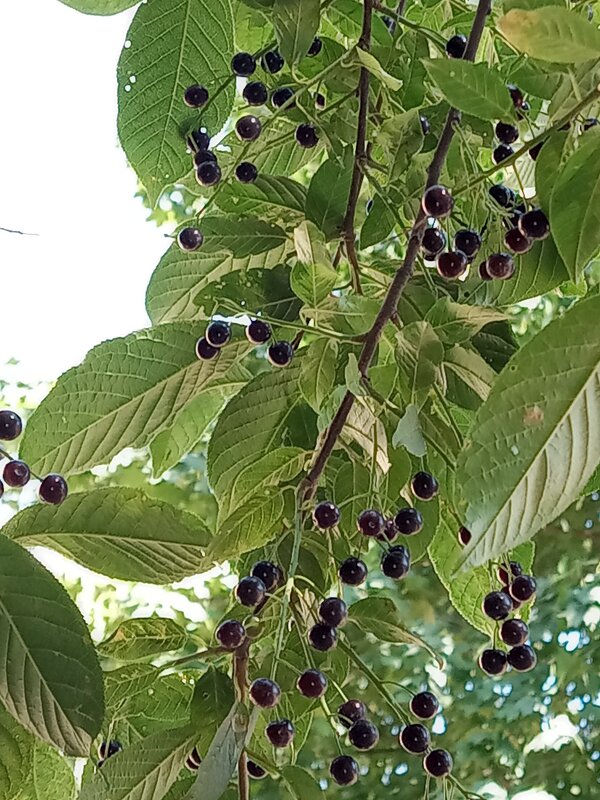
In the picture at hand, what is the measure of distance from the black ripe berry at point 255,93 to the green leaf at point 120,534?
234 mm

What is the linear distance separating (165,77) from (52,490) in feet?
0.86

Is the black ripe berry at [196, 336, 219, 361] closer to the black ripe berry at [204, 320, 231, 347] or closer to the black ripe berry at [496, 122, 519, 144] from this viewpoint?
the black ripe berry at [204, 320, 231, 347]

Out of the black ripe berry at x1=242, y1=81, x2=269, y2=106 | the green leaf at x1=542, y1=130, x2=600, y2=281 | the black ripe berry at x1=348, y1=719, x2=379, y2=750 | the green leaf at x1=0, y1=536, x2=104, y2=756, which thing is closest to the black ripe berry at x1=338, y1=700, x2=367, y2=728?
the black ripe berry at x1=348, y1=719, x2=379, y2=750

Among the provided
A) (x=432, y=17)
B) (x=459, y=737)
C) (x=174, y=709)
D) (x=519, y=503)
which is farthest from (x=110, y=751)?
(x=459, y=737)

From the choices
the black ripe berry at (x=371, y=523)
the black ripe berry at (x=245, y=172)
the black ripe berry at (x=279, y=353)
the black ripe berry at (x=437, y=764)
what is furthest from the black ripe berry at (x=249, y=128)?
the black ripe berry at (x=437, y=764)

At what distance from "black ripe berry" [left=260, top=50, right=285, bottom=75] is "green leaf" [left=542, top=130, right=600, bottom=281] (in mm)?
236

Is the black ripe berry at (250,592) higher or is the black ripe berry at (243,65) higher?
the black ripe berry at (243,65)

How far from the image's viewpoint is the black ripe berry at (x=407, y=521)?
0.47 metres

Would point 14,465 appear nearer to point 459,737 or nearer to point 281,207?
point 281,207

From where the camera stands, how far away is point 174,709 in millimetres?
530

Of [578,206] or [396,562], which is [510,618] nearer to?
[396,562]

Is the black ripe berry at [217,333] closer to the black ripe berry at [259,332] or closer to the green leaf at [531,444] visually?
the black ripe berry at [259,332]

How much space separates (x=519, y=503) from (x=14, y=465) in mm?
238

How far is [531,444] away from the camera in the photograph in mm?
325
